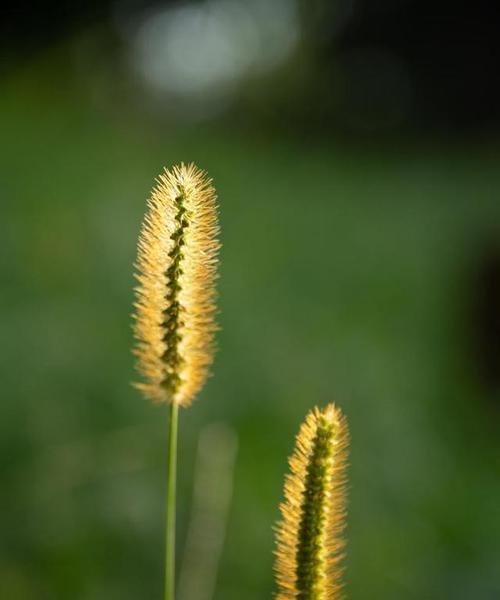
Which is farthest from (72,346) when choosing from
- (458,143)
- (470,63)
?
(470,63)

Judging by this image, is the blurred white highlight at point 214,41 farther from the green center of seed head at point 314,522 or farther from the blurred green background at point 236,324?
the green center of seed head at point 314,522

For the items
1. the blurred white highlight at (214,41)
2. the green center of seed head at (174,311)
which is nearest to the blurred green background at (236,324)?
the blurred white highlight at (214,41)

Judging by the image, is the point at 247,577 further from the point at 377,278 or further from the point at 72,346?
the point at 377,278

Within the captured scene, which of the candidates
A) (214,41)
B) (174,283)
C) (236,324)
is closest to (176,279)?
(174,283)

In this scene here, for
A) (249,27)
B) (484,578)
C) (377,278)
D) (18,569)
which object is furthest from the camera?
(249,27)

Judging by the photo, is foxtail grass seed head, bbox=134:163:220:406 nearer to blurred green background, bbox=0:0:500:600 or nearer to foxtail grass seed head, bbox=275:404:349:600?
foxtail grass seed head, bbox=275:404:349:600

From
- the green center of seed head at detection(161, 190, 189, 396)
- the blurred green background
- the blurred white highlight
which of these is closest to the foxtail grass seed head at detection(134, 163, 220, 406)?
the green center of seed head at detection(161, 190, 189, 396)
